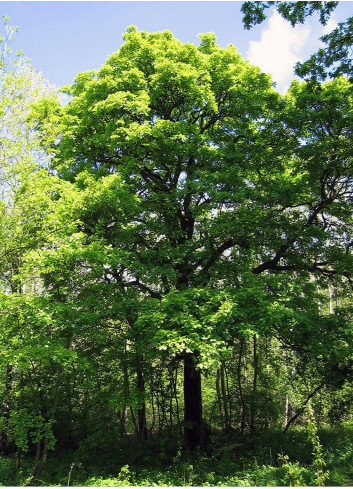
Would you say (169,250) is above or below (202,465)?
above

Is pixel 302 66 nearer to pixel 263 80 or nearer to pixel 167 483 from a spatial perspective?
pixel 263 80

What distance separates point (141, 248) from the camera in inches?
397

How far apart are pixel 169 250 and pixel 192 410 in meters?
5.28

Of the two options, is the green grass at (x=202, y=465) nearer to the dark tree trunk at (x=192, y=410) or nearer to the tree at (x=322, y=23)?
the dark tree trunk at (x=192, y=410)

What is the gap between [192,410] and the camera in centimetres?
1066

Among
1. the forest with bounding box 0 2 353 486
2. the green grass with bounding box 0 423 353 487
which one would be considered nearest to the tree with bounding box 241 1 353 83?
the forest with bounding box 0 2 353 486

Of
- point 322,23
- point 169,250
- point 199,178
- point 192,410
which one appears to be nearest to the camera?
point 322,23

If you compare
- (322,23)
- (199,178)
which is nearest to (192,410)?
(199,178)

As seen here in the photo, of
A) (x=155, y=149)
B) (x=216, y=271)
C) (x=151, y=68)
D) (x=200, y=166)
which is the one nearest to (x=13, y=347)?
(x=216, y=271)

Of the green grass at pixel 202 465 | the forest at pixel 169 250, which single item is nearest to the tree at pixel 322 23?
the forest at pixel 169 250

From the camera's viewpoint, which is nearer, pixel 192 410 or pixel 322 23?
pixel 322 23

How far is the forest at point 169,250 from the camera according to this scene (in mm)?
7480

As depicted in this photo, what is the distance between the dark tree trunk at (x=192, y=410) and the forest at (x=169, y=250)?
0.06m

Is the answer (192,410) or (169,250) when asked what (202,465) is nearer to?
(192,410)
